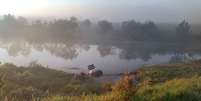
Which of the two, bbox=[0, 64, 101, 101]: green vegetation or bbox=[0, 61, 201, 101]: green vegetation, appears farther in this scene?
bbox=[0, 64, 101, 101]: green vegetation

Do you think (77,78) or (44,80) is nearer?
(44,80)

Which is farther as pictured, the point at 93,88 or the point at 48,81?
the point at 48,81

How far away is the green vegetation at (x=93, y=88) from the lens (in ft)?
26.5

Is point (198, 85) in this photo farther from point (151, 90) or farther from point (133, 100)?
point (133, 100)

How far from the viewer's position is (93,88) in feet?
80.2

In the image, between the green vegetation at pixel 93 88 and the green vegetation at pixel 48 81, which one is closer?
the green vegetation at pixel 93 88

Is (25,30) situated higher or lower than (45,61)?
higher

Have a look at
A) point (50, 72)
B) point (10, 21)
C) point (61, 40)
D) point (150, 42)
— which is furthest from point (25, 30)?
point (50, 72)

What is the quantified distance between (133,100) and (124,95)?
33 cm

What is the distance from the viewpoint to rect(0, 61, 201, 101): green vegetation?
8086 mm

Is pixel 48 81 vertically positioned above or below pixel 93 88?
above

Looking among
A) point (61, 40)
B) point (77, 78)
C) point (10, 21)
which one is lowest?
point (77, 78)

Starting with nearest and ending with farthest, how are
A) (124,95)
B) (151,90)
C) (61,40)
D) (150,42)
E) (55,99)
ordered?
1. (124,95)
2. (55,99)
3. (151,90)
4. (61,40)
5. (150,42)

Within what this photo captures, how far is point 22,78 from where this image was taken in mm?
27078
